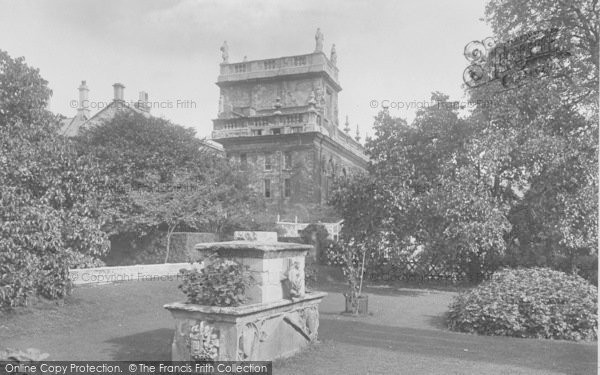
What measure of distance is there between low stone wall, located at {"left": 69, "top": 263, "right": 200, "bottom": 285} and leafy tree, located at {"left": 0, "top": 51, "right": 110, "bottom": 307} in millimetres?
4170

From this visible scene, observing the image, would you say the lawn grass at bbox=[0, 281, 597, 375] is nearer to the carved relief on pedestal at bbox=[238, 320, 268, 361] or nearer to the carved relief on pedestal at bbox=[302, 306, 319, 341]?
the carved relief on pedestal at bbox=[302, 306, 319, 341]

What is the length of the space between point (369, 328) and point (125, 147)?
21.4 m

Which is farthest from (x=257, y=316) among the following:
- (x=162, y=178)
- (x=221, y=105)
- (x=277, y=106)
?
(x=221, y=105)

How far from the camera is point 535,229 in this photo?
2162 centimetres

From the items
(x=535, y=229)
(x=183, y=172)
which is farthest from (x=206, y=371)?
(x=183, y=172)

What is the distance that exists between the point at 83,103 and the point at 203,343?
46.5 meters

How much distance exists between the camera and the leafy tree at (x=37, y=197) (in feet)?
41.5

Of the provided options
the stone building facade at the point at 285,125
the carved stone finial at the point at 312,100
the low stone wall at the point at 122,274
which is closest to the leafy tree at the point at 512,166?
the low stone wall at the point at 122,274

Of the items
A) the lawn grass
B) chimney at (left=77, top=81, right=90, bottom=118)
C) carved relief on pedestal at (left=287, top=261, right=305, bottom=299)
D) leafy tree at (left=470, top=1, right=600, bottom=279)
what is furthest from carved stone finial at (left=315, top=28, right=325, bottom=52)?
carved relief on pedestal at (left=287, top=261, right=305, bottom=299)

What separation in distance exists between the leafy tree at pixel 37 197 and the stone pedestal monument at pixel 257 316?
631 centimetres

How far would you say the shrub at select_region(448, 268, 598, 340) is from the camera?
1240 cm

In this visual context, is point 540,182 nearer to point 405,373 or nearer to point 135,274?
point 405,373

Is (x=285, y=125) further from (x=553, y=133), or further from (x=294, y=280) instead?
(x=294, y=280)

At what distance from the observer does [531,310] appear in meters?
12.8
